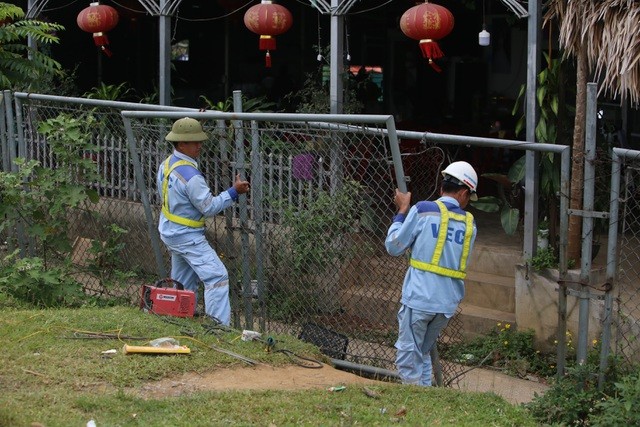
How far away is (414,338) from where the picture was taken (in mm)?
6430

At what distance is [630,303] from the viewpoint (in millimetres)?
8070

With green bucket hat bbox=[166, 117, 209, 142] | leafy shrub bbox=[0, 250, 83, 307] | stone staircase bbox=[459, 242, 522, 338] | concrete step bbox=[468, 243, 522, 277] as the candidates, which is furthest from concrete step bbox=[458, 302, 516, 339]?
leafy shrub bbox=[0, 250, 83, 307]

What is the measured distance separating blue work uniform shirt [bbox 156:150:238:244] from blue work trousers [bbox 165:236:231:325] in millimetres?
72

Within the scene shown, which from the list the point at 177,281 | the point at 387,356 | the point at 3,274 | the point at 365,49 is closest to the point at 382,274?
the point at 387,356

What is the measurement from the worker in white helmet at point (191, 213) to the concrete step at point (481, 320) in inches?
87.4

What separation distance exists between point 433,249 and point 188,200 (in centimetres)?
227

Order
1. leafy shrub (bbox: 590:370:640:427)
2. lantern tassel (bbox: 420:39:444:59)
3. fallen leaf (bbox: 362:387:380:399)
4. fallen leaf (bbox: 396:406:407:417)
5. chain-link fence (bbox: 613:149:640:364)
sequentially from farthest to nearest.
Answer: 1. lantern tassel (bbox: 420:39:444:59)
2. chain-link fence (bbox: 613:149:640:364)
3. fallen leaf (bbox: 362:387:380:399)
4. fallen leaf (bbox: 396:406:407:417)
5. leafy shrub (bbox: 590:370:640:427)

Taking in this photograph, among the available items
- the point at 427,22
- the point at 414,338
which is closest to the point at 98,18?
the point at 427,22

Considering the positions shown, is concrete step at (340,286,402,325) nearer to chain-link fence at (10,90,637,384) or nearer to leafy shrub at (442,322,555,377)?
chain-link fence at (10,90,637,384)

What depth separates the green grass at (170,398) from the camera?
5285 mm

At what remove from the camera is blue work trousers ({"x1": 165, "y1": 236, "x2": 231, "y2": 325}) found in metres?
7.67

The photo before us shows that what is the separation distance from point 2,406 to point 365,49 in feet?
43.4

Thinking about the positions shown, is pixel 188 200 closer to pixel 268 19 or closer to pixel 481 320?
pixel 481 320

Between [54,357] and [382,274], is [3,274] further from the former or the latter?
[382,274]
